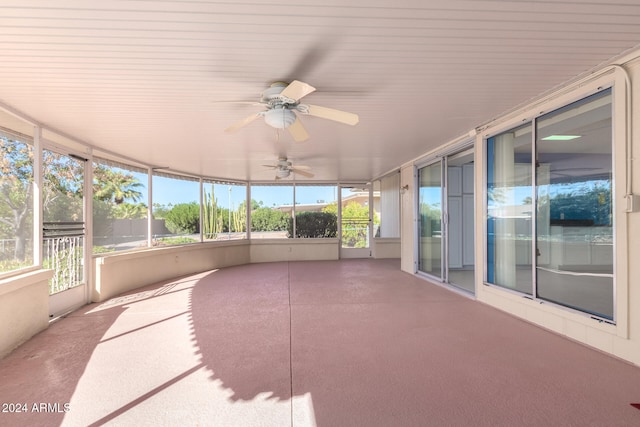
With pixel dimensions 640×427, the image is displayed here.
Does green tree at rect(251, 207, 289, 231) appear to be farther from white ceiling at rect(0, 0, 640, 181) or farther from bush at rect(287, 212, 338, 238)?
white ceiling at rect(0, 0, 640, 181)

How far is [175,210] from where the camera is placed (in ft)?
23.5

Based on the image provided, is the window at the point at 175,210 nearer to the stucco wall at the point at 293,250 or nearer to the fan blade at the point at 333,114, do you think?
the stucco wall at the point at 293,250

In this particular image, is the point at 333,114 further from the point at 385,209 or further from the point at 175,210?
the point at 385,209

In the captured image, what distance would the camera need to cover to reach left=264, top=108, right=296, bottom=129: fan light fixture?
276cm

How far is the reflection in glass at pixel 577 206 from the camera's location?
2.89 meters

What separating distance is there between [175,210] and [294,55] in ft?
19.3

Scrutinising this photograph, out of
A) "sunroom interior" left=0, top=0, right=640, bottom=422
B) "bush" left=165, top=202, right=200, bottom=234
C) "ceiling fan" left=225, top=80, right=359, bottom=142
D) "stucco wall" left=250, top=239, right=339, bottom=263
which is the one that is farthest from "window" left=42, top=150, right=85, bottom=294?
"stucco wall" left=250, top=239, right=339, bottom=263

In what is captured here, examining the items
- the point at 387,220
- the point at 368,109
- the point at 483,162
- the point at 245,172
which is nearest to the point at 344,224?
the point at 387,220

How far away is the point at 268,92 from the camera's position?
2.67 metres

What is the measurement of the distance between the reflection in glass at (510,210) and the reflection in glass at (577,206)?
0.17m

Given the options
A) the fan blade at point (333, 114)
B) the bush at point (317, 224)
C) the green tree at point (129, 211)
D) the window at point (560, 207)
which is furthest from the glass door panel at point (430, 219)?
the green tree at point (129, 211)

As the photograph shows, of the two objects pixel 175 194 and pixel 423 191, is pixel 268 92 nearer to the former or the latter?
pixel 423 191

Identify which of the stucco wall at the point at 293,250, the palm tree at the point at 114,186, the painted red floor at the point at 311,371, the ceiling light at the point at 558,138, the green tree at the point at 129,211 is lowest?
the painted red floor at the point at 311,371

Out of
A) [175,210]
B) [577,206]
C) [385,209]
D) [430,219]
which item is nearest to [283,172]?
[175,210]
